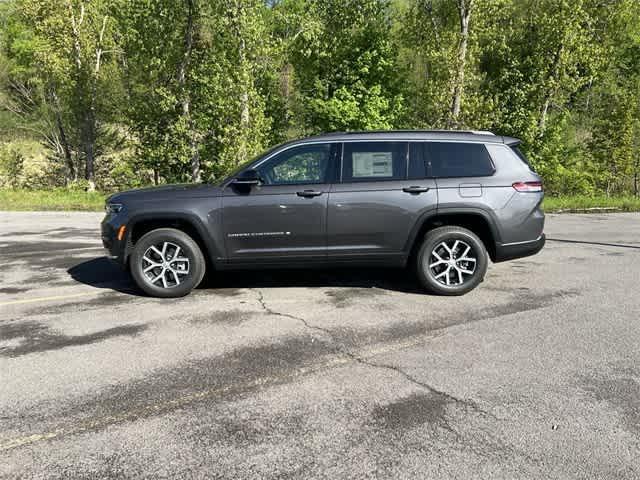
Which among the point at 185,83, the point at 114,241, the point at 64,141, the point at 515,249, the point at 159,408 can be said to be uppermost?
the point at 185,83

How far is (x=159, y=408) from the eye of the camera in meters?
3.13

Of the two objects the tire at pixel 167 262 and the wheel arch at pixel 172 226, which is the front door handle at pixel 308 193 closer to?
the wheel arch at pixel 172 226

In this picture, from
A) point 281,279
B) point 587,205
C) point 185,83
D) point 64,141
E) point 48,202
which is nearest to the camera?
point 281,279

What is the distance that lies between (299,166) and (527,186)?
2684mm

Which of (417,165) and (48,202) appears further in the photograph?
(48,202)

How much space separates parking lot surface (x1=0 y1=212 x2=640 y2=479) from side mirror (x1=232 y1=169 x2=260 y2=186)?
1329mm

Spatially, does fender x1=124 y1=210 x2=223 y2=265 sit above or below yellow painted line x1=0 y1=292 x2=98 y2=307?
above

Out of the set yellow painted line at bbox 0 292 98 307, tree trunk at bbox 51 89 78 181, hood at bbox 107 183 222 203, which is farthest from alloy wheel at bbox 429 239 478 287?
tree trunk at bbox 51 89 78 181

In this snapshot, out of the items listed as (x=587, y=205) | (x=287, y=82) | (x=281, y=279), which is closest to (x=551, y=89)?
(x=587, y=205)

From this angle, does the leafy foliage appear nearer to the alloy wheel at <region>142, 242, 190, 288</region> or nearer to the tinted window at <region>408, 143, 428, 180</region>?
the alloy wheel at <region>142, 242, 190, 288</region>

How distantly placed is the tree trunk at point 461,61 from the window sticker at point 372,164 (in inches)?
568

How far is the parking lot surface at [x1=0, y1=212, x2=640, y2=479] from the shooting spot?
8.60 feet

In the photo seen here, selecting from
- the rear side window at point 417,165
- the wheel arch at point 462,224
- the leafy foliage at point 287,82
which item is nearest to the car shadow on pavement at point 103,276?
the wheel arch at point 462,224

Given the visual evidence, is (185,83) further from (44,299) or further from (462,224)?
(462,224)
